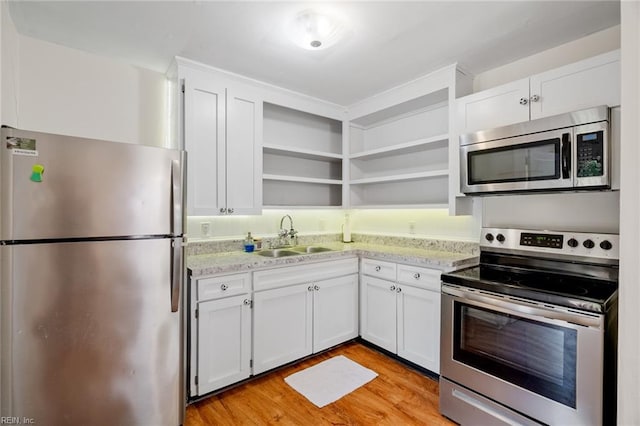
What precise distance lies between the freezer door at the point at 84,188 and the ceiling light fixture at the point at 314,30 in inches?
41.7

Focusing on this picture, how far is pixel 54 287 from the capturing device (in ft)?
4.83

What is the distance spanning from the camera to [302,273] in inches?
100

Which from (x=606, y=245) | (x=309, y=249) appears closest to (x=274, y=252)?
(x=309, y=249)

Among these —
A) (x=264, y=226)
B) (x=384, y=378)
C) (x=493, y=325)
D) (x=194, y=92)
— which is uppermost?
(x=194, y=92)

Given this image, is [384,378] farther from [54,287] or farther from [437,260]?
[54,287]

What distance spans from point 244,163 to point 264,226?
72 cm

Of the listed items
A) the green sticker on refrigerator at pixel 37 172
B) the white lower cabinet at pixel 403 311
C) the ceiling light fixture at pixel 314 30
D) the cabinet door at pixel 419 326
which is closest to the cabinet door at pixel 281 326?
the white lower cabinet at pixel 403 311

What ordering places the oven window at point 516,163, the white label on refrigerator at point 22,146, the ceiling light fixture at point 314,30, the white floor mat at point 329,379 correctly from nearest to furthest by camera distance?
A: the white label on refrigerator at point 22,146 < the ceiling light fixture at point 314,30 < the oven window at point 516,163 < the white floor mat at point 329,379

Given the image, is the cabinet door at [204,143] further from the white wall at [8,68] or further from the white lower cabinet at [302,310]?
the white wall at [8,68]

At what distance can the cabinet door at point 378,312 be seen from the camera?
262 cm

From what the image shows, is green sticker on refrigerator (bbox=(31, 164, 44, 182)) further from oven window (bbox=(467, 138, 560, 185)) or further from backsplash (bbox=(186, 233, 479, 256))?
oven window (bbox=(467, 138, 560, 185))

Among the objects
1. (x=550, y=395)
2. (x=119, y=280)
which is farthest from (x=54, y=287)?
(x=550, y=395)

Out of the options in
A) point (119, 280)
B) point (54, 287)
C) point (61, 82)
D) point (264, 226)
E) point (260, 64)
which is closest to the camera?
point (54, 287)

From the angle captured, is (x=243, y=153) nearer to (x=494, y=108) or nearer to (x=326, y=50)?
(x=326, y=50)
